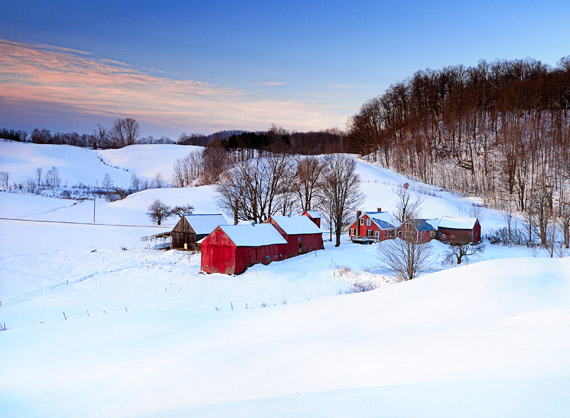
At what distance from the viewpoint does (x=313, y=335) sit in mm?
10039

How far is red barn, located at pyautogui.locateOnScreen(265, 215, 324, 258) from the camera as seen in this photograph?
112ft

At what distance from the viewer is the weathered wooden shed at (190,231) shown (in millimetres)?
38656

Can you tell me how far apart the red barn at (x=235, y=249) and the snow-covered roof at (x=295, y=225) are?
302cm

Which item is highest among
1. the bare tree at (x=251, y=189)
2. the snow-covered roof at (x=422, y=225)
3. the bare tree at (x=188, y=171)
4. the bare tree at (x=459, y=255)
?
the bare tree at (x=188, y=171)

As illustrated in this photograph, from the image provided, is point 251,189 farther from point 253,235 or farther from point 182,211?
point 253,235

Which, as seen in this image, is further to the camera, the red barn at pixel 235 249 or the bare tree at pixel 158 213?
the bare tree at pixel 158 213

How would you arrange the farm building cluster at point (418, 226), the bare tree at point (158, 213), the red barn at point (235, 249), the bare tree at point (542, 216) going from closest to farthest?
the red barn at point (235, 249)
the bare tree at point (542, 216)
the farm building cluster at point (418, 226)
the bare tree at point (158, 213)

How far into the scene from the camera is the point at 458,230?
128ft

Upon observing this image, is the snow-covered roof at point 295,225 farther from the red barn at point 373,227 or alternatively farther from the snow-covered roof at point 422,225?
the snow-covered roof at point 422,225

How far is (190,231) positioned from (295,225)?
1078 cm

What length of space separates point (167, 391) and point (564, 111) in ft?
269

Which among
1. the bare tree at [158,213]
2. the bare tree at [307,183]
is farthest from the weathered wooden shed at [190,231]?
the bare tree at [158,213]

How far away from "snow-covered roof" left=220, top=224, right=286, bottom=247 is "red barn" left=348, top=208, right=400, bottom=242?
11.7m

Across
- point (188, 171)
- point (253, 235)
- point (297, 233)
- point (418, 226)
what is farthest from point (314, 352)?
point (188, 171)
